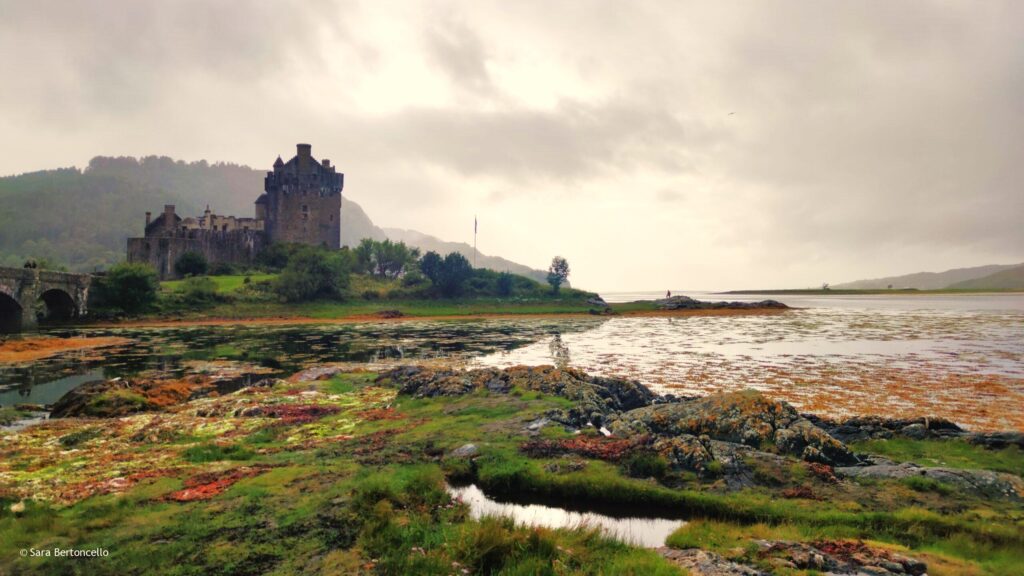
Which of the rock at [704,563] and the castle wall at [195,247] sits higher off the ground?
the castle wall at [195,247]

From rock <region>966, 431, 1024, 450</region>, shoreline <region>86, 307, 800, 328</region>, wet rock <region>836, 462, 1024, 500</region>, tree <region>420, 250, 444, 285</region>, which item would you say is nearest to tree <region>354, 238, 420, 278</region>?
tree <region>420, 250, 444, 285</region>

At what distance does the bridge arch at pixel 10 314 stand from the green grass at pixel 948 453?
8050 cm

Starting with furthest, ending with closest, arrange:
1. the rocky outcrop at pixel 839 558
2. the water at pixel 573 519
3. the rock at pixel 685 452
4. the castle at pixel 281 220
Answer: the castle at pixel 281 220
the rock at pixel 685 452
the water at pixel 573 519
the rocky outcrop at pixel 839 558

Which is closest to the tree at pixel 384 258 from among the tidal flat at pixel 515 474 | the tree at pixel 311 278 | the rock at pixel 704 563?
the tree at pixel 311 278

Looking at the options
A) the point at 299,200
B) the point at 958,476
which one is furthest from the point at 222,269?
the point at 958,476

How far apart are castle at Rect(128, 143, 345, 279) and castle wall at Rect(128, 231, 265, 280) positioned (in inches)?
6.3

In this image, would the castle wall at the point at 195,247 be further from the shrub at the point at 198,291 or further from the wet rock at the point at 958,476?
the wet rock at the point at 958,476

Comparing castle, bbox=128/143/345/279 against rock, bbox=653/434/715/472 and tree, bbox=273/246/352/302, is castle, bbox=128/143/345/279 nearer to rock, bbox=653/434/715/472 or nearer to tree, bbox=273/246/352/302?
tree, bbox=273/246/352/302

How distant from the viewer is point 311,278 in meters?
90.7

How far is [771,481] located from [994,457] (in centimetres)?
661

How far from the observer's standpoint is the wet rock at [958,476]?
11.1 meters

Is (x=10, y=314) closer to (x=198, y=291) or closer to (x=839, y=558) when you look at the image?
(x=198, y=291)

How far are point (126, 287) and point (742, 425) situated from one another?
282 ft

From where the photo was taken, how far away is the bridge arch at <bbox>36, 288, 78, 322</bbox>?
68838 millimetres
